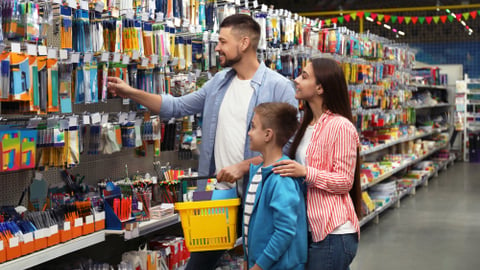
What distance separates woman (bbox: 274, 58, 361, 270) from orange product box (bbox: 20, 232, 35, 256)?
120cm

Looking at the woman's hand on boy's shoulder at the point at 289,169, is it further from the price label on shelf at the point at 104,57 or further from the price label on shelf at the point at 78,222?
the price label on shelf at the point at 104,57

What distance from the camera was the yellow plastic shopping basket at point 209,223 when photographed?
273 centimetres

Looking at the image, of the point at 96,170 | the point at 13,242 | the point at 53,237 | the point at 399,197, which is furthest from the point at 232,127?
the point at 399,197

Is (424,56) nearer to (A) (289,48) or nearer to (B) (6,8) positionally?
(A) (289,48)

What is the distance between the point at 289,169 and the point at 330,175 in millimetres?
192

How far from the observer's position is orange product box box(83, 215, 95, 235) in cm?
330

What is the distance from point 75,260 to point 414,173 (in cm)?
838

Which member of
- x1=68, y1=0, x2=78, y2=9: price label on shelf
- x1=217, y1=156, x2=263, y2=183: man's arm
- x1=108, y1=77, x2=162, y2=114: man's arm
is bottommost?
x1=217, y1=156, x2=263, y2=183: man's arm

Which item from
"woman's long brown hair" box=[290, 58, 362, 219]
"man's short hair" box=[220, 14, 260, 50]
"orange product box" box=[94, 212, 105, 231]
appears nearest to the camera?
"woman's long brown hair" box=[290, 58, 362, 219]

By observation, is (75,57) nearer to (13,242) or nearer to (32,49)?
(32,49)

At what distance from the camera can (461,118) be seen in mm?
15547

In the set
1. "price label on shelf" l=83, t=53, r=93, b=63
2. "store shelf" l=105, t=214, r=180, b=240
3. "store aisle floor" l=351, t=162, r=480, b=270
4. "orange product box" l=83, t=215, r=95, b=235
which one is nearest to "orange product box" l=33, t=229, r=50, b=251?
"orange product box" l=83, t=215, r=95, b=235

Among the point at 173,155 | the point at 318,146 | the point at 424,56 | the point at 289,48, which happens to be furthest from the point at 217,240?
the point at 424,56

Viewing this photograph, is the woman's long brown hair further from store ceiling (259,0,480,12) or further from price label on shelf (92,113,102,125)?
store ceiling (259,0,480,12)
